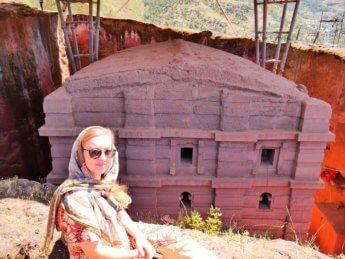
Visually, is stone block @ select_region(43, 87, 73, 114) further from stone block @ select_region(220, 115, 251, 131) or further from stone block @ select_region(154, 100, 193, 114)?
stone block @ select_region(220, 115, 251, 131)

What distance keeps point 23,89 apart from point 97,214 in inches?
241

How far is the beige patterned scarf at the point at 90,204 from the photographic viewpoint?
2.69 m

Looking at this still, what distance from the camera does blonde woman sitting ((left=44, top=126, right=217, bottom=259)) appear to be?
268cm

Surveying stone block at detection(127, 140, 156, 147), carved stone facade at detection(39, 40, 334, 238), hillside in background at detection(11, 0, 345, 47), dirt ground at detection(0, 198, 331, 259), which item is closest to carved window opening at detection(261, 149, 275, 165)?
carved stone facade at detection(39, 40, 334, 238)

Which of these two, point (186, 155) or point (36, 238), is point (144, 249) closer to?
point (36, 238)

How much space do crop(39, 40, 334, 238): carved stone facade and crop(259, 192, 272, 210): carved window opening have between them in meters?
0.10

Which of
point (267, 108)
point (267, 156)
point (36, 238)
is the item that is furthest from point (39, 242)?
point (267, 156)

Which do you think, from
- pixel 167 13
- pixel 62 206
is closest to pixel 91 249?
pixel 62 206

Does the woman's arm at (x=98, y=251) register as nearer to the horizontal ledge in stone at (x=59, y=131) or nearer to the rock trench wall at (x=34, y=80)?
the horizontal ledge in stone at (x=59, y=131)

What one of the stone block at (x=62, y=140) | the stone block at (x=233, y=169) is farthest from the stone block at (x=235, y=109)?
the stone block at (x=62, y=140)

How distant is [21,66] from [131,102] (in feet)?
12.2

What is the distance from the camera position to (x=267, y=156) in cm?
670

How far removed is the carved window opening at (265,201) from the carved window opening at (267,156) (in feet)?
2.32

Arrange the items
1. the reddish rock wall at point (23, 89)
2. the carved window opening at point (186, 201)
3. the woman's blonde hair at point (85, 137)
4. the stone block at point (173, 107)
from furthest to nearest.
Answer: the reddish rock wall at point (23, 89)
the carved window opening at point (186, 201)
the stone block at point (173, 107)
the woman's blonde hair at point (85, 137)
